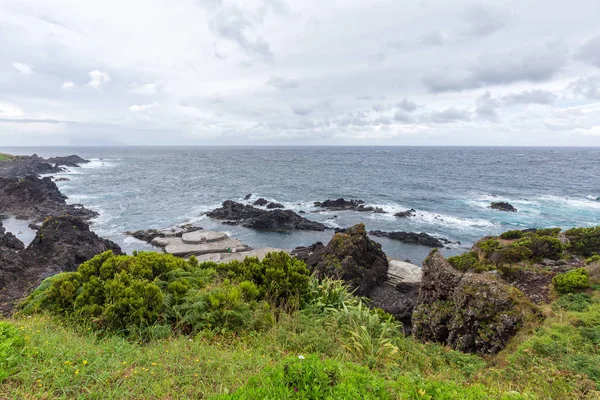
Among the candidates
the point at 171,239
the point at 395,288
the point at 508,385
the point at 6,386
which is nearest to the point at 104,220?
the point at 171,239

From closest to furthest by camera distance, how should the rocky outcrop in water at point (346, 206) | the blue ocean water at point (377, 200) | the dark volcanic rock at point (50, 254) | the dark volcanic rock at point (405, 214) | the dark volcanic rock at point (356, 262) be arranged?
the dark volcanic rock at point (50, 254), the dark volcanic rock at point (356, 262), the blue ocean water at point (377, 200), the dark volcanic rock at point (405, 214), the rocky outcrop in water at point (346, 206)

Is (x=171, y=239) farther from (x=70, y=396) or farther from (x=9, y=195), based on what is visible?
(x=9, y=195)

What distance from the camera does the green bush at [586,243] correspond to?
13961mm

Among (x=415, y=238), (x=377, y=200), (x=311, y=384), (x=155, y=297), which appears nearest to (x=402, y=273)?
(x=415, y=238)

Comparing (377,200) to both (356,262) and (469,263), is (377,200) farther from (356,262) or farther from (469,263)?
(469,263)

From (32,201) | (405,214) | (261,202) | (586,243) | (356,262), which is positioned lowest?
(405,214)

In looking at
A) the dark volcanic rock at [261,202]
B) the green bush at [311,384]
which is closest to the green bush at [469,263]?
the green bush at [311,384]

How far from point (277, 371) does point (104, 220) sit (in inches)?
1502

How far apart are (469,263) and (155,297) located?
1291cm

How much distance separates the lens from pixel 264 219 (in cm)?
3491

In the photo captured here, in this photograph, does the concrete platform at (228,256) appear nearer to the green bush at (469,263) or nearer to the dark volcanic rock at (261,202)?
the green bush at (469,263)

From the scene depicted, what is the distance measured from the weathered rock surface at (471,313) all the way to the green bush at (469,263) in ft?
11.6

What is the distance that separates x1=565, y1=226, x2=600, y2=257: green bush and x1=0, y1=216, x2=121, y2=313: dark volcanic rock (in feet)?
82.7

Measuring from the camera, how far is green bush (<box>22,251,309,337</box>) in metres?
5.56
